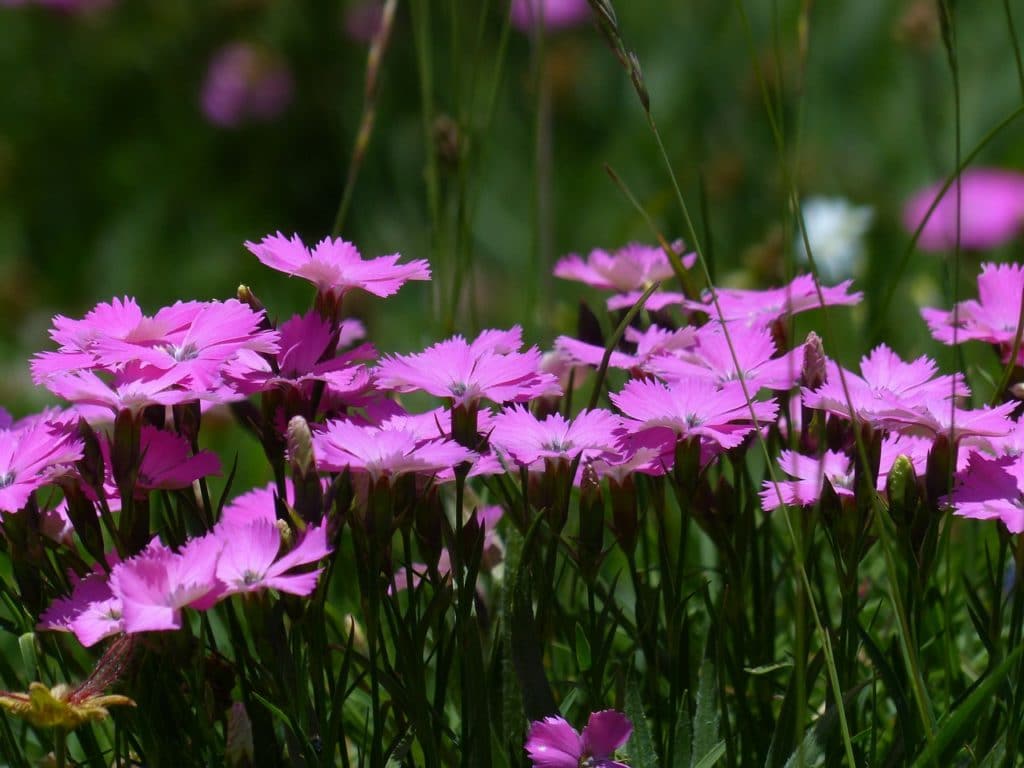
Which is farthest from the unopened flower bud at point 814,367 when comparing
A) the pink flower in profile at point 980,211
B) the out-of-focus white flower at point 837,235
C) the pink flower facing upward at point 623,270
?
the pink flower in profile at point 980,211

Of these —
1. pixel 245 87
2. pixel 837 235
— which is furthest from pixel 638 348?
pixel 245 87

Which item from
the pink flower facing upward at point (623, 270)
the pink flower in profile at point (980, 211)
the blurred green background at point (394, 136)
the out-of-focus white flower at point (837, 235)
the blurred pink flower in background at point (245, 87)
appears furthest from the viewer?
the blurred pink flower in background at point (245, 87)

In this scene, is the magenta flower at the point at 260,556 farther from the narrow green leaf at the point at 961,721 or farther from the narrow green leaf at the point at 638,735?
the narrow green leaf at the point at 961,721

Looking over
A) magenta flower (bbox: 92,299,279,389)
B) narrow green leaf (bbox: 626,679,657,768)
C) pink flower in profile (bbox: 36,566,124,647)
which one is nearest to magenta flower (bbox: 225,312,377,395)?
magenta flower (bbox: 92,299,279,389)

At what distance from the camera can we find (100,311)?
0.77 metres

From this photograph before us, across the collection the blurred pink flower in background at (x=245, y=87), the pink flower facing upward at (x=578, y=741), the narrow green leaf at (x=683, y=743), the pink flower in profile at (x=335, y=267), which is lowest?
the narrow green leaf at (x=683, y=743)

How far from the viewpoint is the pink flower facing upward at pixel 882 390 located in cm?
74

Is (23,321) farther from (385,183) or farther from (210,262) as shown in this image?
(385,183)

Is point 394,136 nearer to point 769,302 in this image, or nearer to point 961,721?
point 769,302

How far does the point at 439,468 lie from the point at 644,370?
0.68 ft

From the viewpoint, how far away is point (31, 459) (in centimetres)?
74

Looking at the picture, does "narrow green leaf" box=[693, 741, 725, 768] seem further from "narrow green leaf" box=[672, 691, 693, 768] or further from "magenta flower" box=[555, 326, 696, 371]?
"magenta flower" box=[555, 326, 696, 371]

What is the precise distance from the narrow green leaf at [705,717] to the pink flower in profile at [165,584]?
0.30m

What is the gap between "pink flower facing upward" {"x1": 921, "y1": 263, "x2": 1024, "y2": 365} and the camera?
0.87 metres
